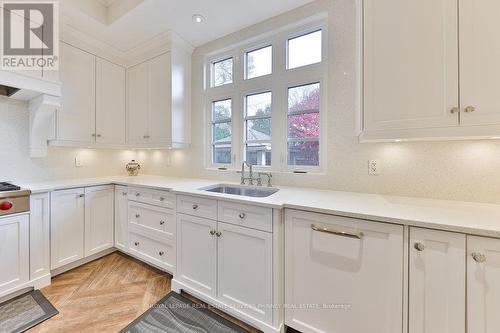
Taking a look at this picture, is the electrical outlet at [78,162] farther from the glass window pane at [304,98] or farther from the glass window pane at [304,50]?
the glass window pane at [304,50]

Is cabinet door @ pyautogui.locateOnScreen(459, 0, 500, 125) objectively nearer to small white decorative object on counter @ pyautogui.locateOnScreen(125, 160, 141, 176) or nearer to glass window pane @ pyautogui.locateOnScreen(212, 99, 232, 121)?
glass window pane @ pyautogui.locateOnScreen(212, 99, 232, 121)

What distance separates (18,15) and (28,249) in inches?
80.7

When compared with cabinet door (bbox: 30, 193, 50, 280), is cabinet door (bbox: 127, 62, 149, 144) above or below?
above

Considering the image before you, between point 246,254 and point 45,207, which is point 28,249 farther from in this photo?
point 246,254

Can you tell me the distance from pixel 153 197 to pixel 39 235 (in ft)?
3.41

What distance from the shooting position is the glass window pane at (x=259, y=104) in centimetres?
218

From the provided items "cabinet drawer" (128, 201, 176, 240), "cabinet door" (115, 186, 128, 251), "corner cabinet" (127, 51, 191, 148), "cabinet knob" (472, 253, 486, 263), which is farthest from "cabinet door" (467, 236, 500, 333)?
"cabinet door" (115, 186, 128, 251)

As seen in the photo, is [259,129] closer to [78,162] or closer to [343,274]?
[343,274]

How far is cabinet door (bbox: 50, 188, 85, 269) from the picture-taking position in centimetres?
200

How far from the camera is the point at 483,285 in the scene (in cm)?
91

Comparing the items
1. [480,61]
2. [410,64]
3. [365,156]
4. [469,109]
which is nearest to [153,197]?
[365,156]

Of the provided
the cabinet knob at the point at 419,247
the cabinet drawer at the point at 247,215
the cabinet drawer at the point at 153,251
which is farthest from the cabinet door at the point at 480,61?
the cabinet drawer at the point at 153,251

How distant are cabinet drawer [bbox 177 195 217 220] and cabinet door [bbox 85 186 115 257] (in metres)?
1.22

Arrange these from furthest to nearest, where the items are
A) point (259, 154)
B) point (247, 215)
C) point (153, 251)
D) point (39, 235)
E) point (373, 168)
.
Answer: point (259, 154) → point (153, 251) → point (39, 235) → point (373, 168) → point (247, 215)
